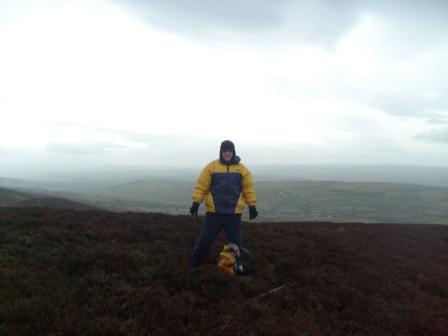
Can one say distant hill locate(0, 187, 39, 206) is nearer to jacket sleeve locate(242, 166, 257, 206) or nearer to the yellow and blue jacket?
the yellow and blue jacket

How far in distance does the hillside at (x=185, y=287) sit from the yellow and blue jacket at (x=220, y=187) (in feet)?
6.49

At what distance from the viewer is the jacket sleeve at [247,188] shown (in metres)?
11.0

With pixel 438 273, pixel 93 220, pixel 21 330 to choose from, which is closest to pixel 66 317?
pixel 21 330

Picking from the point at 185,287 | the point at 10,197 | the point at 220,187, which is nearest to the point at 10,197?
the point at 10,197

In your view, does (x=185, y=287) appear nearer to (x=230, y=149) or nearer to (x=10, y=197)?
(x=230, y=149)

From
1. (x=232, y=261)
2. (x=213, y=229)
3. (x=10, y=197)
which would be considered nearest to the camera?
(x=213, y=229)

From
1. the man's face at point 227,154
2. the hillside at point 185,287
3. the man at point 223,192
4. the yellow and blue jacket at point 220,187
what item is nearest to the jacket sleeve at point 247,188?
the man at point 223,192

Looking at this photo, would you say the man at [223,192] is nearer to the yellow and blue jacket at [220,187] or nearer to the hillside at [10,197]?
the yellow and blue jacket at [220,187]

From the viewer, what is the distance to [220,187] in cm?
1077

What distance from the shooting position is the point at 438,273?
1550cm

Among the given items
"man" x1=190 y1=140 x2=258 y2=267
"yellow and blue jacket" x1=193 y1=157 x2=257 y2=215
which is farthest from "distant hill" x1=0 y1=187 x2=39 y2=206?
"yellow and blue jacket" x1=193 y1=157 x2=257 y2=215

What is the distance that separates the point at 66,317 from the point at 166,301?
2221 mm

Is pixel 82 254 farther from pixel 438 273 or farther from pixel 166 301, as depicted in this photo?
pixel 438 273

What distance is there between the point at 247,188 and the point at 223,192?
825 millimetres
